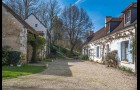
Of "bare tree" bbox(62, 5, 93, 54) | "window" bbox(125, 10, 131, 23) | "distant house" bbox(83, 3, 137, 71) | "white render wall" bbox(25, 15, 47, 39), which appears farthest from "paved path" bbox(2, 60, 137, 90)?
"white render wall" bbox(25, 15, 47, 39)

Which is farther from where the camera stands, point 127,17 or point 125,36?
point 127,17

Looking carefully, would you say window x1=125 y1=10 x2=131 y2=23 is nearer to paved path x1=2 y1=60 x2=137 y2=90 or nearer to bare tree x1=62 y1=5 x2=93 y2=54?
bare tree x1=62 y1=5 x2=93 y2=54

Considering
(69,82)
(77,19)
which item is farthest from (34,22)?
(69,82)

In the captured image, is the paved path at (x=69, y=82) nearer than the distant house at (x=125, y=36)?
Yes

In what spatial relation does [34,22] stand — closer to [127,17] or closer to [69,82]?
[127,17]

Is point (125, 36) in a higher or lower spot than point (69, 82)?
higher

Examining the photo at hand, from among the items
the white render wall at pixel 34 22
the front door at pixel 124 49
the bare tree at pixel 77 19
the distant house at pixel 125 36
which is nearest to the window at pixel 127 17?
the distant house at pixel 125 36

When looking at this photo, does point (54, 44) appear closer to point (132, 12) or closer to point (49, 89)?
point (132, 12)

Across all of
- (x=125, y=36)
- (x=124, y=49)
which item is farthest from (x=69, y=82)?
(x=124, y=49)

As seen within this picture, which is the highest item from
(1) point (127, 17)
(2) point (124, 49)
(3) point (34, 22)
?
(3) point (34, 22)

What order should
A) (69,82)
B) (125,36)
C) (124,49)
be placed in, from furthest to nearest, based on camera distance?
1. (124,49)
2. (125,36)
3. (69,82)

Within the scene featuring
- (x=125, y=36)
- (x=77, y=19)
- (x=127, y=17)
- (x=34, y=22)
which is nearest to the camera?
(x=125, y=36)

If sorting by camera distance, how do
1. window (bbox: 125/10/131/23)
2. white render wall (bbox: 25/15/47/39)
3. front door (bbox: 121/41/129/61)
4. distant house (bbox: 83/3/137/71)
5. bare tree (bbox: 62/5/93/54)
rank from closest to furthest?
1. bare tree (bbox: 62/5/93/54)
2. distant house (bbox: 83/3/137/71)
3. window (bbox: 125/10/131/23)
4. front door (bbox: 121/41/129/61)
5. white render wall (bbox: 25/15/47/39)

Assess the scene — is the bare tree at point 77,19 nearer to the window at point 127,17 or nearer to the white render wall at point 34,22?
the window at point 127,17
